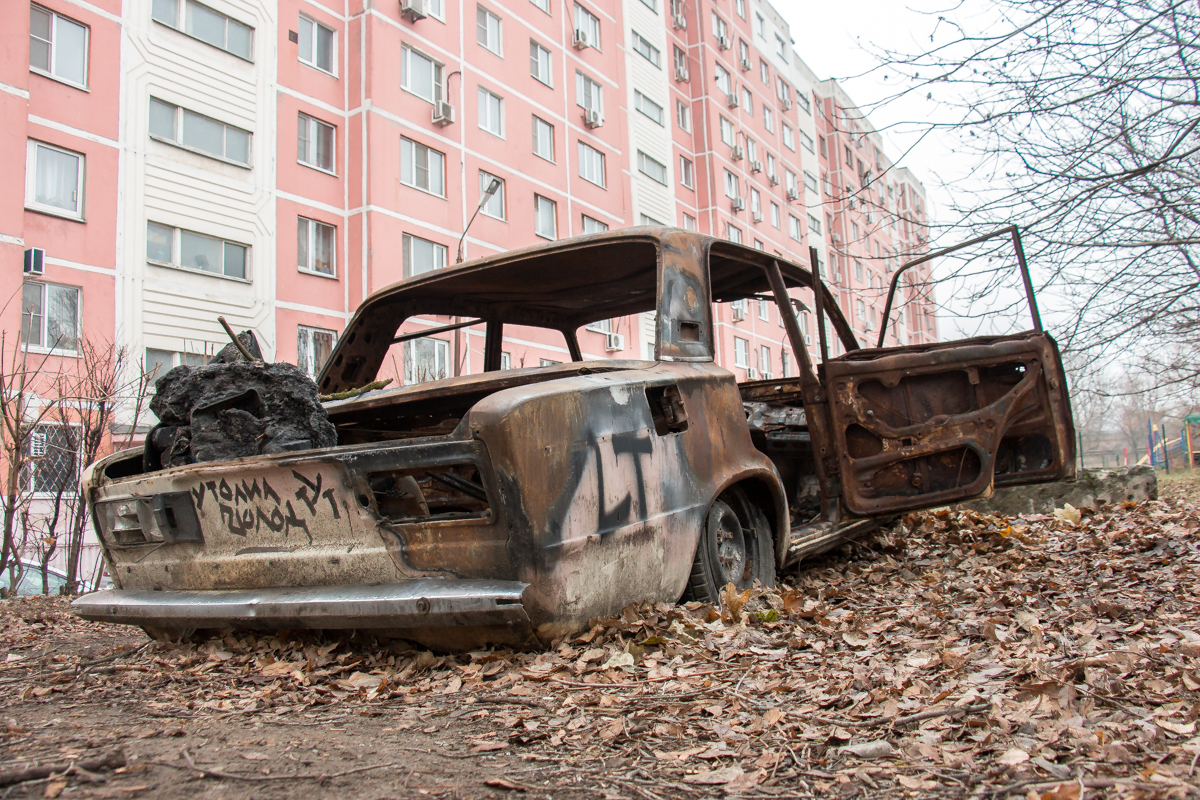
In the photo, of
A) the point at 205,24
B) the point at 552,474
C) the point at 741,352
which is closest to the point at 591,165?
the point at 741,352

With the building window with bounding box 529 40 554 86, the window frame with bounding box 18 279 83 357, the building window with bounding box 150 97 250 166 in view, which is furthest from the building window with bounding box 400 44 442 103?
the window frame with bounding box 18 279 83 357

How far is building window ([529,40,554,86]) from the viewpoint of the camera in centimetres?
2645

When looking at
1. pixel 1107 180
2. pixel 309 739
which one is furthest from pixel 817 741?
pixel 1107 180

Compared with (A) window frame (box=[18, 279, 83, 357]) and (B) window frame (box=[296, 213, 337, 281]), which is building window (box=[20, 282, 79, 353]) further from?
(B) window frame (box=[296, 213, 337, 281])

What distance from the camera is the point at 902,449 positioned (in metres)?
4.40

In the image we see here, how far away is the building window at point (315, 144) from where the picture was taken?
2038cm

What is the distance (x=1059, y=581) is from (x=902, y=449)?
3.21 ft

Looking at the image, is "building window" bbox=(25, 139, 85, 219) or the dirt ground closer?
the dirt ground

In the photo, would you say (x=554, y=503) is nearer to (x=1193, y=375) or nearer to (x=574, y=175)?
(x=1193, y=375)

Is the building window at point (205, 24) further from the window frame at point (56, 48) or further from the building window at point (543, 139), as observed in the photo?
the building window at point (543, 139)

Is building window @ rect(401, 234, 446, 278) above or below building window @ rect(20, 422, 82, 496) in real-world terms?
above

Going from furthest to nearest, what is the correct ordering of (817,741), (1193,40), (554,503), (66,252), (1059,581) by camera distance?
(66,252), (1193,40), (1059,581), (554,503), (817,741)

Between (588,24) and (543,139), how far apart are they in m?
6.07

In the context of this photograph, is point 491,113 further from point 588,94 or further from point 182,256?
point 182,256
